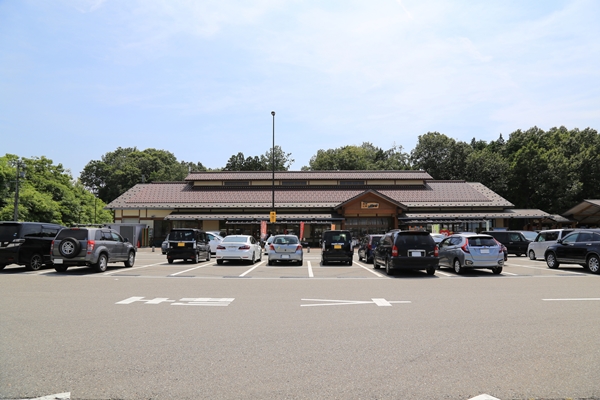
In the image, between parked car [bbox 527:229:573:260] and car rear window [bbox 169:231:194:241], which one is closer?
car rear window [bbox 169:231:194:241]

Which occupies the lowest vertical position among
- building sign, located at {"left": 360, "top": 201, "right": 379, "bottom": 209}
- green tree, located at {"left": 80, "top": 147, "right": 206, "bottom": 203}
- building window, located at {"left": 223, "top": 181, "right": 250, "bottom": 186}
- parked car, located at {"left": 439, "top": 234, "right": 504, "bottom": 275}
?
parked car, located at {"left": 439, "top": 234, "right": 504, "bottom": 275}

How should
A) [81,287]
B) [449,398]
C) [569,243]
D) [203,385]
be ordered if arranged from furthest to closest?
1. [569,243]
2. [81,287]
3. [203,385]
4. [449,398]

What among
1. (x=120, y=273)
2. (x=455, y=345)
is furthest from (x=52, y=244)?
(x=455, y=345)

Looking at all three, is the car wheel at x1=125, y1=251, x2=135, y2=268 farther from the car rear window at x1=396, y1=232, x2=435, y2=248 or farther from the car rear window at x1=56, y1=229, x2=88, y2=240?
the car rear window at x1=396, y1=232, x2=435, y2=248

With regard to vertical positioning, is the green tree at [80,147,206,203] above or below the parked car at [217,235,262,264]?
above

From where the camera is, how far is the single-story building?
46.9 metres

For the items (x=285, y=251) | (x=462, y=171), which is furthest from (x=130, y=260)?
(x=462, y=171)

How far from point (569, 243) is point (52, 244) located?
20993mm

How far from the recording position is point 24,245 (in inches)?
722

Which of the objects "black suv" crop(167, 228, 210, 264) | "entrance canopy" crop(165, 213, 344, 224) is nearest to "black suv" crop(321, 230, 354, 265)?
"black suv" crop(167, 228, 210, 264)

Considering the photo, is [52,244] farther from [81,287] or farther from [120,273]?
[81,287]

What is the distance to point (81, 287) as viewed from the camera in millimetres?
13516

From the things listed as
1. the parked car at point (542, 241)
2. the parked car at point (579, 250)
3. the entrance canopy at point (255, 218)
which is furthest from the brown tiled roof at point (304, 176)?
the parked car at point (579, 250)

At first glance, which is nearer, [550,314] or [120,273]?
[550,314]
